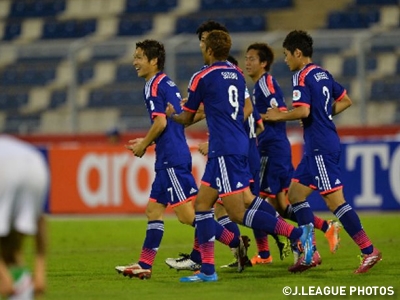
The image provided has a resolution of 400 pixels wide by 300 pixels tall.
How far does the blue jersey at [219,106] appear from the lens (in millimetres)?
8586

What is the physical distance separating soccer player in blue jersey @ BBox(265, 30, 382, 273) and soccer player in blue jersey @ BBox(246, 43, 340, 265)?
84 centimetres

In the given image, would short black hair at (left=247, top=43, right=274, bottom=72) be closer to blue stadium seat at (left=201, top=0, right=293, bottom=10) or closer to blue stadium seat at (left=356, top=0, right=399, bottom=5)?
blue stadium seat at (left=356, top=0, right=399, bottom=5)

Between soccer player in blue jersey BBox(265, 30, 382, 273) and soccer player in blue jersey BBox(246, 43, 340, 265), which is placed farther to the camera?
soccer player in blue jersey BBox(246, 43, 340, 265)

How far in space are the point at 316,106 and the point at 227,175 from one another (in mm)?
1467

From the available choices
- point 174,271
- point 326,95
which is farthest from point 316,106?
point 174,271

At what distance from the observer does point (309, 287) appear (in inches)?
323

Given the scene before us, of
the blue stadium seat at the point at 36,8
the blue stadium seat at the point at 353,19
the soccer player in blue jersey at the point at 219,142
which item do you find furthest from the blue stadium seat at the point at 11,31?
the soccer player in blue jersey at the point at 219,142

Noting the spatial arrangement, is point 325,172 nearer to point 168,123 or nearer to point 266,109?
point 266,109

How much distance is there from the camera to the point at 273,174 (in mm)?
10906

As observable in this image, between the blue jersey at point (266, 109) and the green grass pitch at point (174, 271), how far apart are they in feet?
3.95

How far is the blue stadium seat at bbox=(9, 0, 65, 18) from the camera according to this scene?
1048 inches

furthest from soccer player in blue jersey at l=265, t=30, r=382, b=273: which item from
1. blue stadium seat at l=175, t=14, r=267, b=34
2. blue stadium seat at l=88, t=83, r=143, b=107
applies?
blue stadium seat at l=175, t=14, r=267, b=34

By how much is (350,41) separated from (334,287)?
1177 centimetres

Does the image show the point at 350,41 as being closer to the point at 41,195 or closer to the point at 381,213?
the point at 381,213
